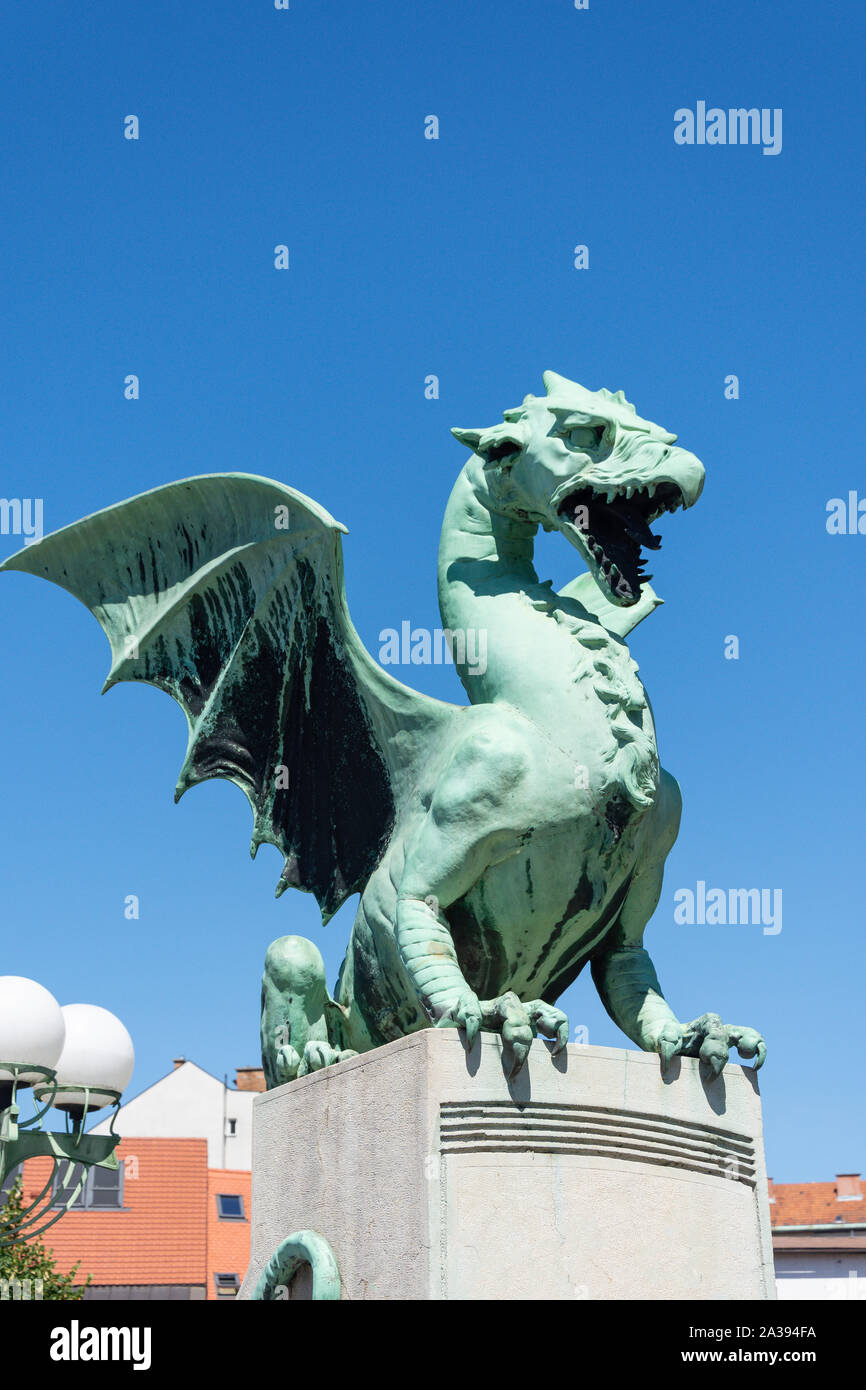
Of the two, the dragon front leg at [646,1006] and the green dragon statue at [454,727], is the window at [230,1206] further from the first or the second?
the dragon front leg at [646,1006]

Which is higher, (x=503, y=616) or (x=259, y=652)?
(x=259, y=652)

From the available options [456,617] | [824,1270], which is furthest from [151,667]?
[824,1270]

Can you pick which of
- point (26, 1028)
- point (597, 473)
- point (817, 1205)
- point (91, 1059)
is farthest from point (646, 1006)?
point (817, 1205)

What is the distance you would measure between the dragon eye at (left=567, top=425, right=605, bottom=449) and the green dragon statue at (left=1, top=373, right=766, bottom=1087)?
0.04 ft

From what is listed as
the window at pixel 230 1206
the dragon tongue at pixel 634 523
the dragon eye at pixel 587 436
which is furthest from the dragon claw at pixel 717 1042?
the window at pixel 230 1206

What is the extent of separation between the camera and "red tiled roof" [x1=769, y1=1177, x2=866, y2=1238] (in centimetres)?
3859

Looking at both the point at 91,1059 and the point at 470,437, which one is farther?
the point at 91,1059

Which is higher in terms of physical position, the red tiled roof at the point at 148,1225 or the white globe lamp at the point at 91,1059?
the white globe lamp at the point at 91,1059

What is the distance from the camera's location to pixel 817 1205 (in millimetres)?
39844

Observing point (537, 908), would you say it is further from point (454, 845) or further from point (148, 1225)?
point (148, 1225)

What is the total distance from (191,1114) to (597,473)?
104 feet

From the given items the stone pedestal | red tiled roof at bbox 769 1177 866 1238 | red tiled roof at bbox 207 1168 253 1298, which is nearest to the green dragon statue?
the stone pedestal

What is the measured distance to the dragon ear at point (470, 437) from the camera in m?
6.93

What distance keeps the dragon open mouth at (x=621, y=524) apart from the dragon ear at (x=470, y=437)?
0.58 meters
